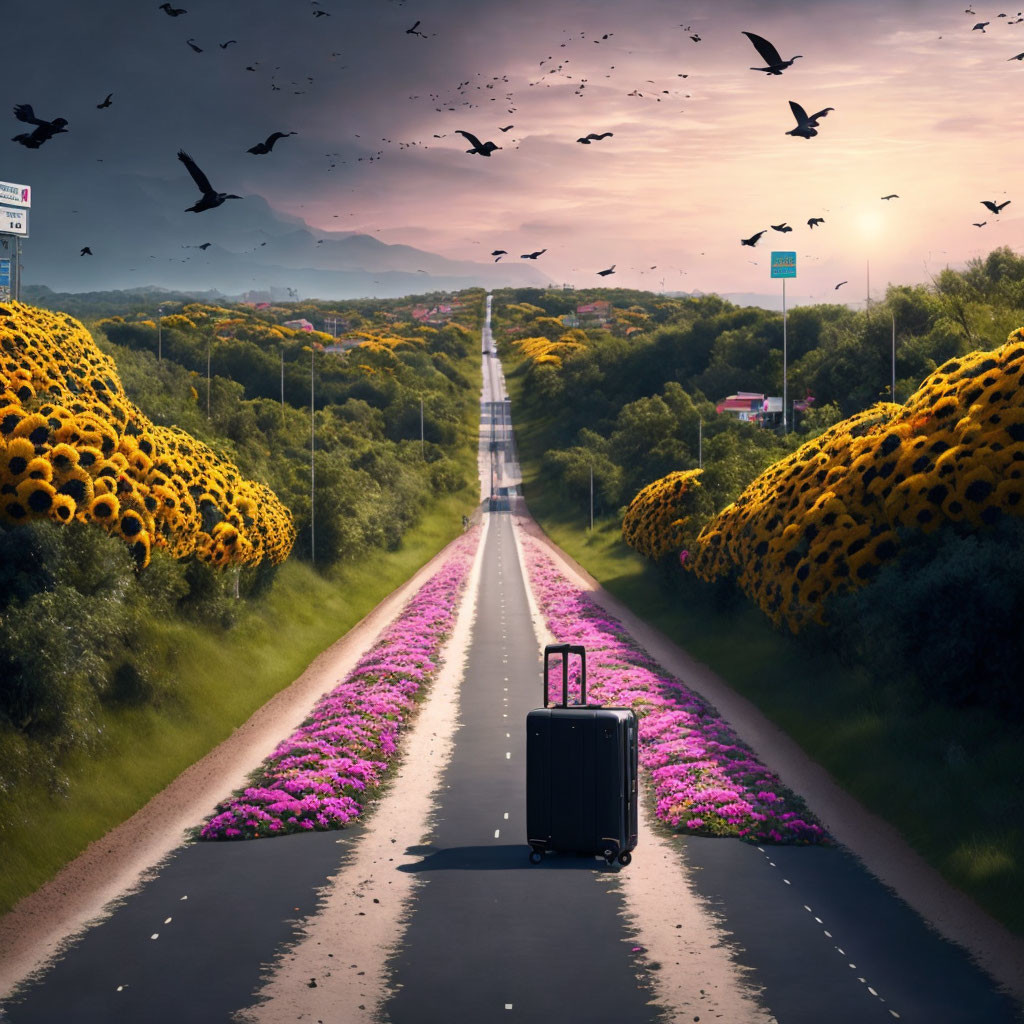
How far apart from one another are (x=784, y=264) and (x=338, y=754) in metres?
114

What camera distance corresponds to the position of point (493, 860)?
84.8ft

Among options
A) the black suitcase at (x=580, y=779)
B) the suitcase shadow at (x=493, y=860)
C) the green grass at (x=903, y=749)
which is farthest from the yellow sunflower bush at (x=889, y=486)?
the suitcase shadow at (x=493, y=860)

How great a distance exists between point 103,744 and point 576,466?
9857 cm

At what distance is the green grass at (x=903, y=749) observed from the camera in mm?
24609

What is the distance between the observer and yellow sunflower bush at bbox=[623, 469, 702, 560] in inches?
2613

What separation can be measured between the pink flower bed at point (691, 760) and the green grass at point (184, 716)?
456 inches

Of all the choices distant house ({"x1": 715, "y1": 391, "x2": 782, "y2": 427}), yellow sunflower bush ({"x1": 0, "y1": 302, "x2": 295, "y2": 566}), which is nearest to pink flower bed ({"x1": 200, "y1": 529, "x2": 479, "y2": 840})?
yellow sunflower bush ({"x1": 0, "y1": 302, "x2": 295, "y2": 566})

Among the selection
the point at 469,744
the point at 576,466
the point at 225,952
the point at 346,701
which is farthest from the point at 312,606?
the point at 576,466

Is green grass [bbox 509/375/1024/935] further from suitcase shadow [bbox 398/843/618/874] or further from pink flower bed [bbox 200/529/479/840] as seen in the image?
pink flower bed [bbox 200/529/479/840]

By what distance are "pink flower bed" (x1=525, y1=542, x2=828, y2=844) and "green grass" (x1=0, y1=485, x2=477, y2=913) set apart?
38.0ft

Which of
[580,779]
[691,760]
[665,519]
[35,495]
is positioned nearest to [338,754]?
[691,760]

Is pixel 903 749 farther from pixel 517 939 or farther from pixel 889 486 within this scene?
pixel 517 939

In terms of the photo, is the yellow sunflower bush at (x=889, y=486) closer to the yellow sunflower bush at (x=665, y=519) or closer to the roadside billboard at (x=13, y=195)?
the yellow sunflower bush at (x=665, y=519)

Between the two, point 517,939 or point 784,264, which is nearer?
point 517,939
